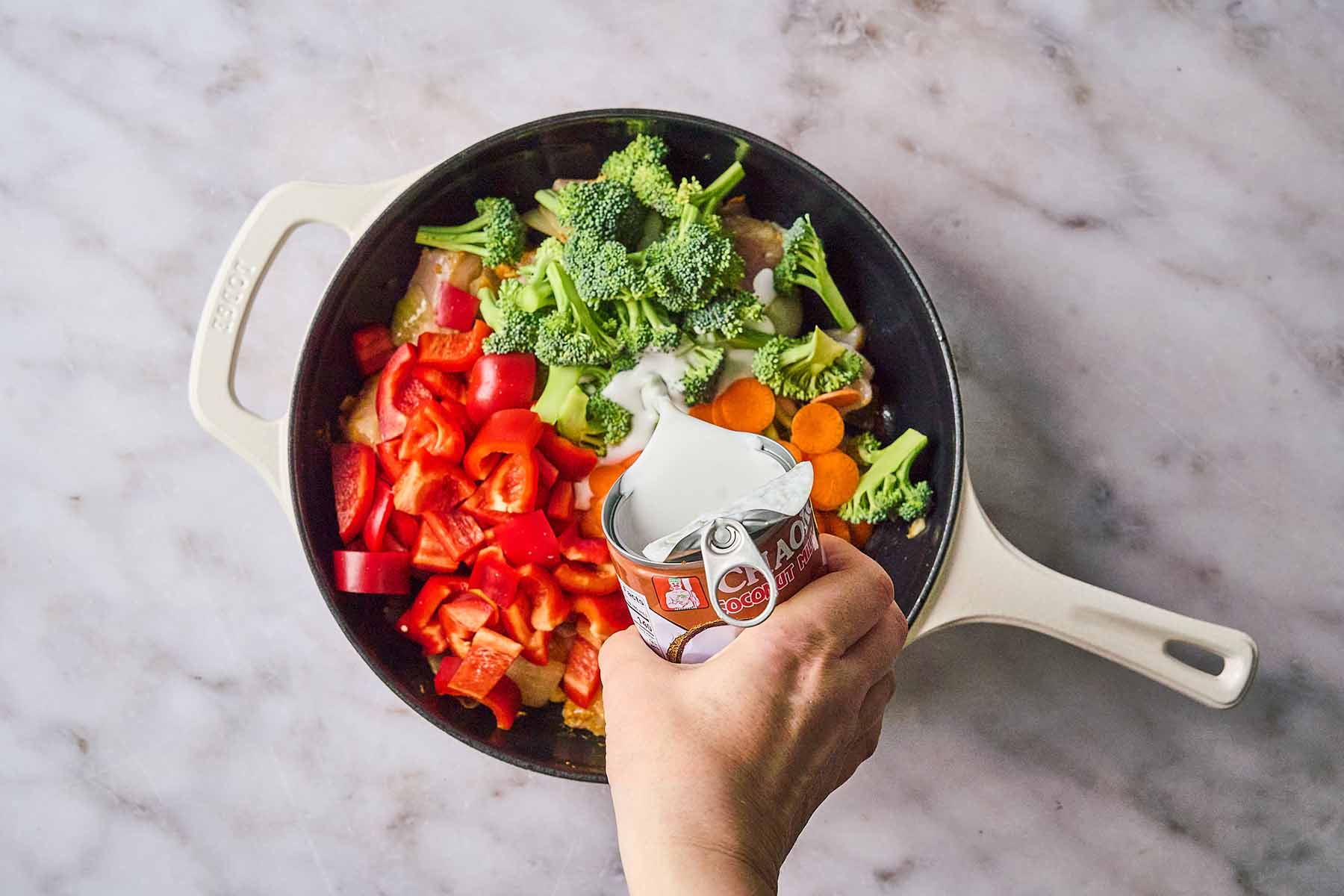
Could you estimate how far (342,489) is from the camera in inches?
85.1

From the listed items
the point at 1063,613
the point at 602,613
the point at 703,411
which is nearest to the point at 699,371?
the point at 703,411

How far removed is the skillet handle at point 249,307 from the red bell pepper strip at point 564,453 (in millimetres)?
559

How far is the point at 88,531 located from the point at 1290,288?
3.09 meters

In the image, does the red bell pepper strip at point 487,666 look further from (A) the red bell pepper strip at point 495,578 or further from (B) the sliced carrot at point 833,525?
(B) the sliced carrot at point 833,525

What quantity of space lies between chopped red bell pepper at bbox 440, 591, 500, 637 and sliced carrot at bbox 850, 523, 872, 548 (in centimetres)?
82

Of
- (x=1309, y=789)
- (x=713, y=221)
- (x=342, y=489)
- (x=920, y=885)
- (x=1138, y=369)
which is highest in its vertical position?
(x=713, y=221)

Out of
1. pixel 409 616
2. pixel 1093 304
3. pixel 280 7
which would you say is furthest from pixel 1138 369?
pixel 280 7

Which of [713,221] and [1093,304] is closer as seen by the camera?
[713,221]

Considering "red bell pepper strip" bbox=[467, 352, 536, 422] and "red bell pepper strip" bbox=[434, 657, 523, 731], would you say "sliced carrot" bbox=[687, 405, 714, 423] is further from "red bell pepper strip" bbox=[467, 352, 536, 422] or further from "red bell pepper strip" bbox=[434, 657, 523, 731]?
"red bell pepper strip" bbox=[434, 657, 523, 731]

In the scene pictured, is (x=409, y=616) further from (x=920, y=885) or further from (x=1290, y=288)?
(x=1290, y=288)

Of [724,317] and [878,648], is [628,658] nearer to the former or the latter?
[878,648]

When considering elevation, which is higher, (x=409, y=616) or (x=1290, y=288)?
(x=1290, y=288)

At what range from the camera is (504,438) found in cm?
203

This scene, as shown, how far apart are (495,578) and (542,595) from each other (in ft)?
0.36
